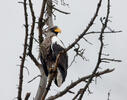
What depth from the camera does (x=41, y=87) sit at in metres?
6.21

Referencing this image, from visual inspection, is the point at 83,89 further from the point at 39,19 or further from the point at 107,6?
the point at 39,19

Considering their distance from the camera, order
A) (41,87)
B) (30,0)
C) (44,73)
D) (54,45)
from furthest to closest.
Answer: (54,45) < (44,73) < (41,87) < (30,0)

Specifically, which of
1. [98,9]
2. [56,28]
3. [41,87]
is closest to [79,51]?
[41,87]

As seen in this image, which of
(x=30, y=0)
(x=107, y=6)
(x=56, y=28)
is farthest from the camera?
(x=56, y=28)

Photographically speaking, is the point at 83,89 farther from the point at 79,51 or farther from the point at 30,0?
the point at 30,0

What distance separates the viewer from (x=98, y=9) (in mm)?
4867

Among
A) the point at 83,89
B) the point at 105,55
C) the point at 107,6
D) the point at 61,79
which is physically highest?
the point at 107,6

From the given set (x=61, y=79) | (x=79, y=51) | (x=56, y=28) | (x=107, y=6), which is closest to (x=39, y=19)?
(x=79, y=51)

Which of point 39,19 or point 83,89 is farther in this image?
point 39,19

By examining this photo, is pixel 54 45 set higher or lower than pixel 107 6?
lower

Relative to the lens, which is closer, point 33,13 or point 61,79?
point 33,13

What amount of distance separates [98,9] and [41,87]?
1974mm

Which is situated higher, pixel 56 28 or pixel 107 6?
pixel 107 6

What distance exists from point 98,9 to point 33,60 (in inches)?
97.2
